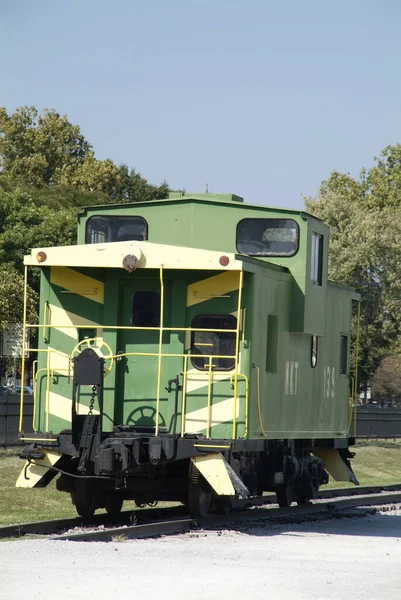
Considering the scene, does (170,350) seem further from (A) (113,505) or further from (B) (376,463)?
(B) (376,463)

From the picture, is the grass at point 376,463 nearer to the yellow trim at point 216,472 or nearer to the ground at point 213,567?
the yellow trim at point 216,472

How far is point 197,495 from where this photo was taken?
51.0 ft

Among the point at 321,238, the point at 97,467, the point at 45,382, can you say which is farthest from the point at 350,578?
the point at 321,238

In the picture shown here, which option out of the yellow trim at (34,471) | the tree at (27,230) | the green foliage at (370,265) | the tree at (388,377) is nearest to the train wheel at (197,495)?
the yellow trim at (34,471)

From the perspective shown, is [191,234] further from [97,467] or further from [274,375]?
[97,467]

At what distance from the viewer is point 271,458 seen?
17203mm

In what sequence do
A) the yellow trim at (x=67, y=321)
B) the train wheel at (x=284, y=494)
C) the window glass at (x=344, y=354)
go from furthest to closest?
the window glass at (x=344, y=354)
the train wheel at (x=284, y=494)
the yellow trim at (x=67, y=321)

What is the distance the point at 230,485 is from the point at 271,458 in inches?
111

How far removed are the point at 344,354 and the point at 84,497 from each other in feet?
20.7

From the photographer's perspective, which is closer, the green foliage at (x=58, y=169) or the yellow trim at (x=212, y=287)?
the yellow trim at (x=212, y=287)

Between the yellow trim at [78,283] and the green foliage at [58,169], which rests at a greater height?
the green foliage at [58,169]

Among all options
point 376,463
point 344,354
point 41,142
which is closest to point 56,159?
point 41,142

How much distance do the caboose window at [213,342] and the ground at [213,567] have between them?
2086 mm

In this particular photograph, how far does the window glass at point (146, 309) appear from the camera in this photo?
15430mm
